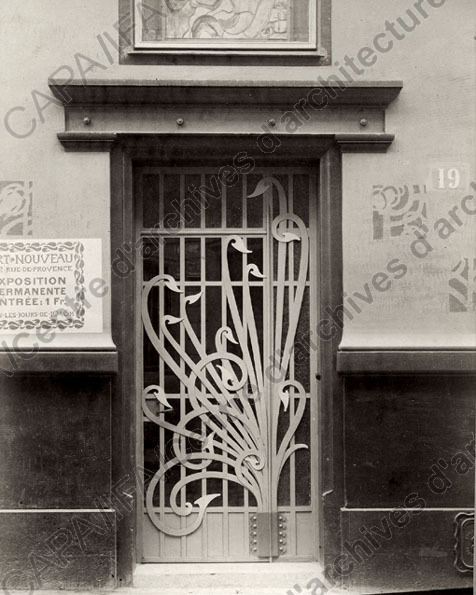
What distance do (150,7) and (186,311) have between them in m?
2.24

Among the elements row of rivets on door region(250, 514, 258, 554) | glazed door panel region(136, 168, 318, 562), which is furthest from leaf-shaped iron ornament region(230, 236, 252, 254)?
row of rivets on door region(250, 514, 258, 554)

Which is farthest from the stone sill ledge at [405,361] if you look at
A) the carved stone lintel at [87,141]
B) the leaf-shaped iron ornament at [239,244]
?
the carved stone lintel at [87,141]

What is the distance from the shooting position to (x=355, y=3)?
5.64 m

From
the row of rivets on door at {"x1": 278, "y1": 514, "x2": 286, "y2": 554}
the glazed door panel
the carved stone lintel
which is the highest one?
the carved stone lintel

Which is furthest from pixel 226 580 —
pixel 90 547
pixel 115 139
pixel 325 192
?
pixel 115 139

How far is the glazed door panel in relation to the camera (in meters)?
5.88

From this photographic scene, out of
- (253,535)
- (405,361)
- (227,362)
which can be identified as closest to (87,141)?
(227,362)

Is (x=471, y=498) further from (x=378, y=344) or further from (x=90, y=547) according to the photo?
(x=90, y=547)

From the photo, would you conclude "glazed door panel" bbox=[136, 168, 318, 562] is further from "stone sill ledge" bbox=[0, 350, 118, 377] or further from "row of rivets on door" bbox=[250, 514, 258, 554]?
"stone sill ledge" bbox=[0, 350, 118, 377]

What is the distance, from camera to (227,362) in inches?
233

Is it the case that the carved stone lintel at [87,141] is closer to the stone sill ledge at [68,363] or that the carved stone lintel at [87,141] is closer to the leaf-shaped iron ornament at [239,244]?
the leaf-shaped iron ornament at [239,244]

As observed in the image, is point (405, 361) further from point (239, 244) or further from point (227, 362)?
point (239, 244)

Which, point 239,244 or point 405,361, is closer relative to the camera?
point 405,361

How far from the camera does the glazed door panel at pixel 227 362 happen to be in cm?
588
